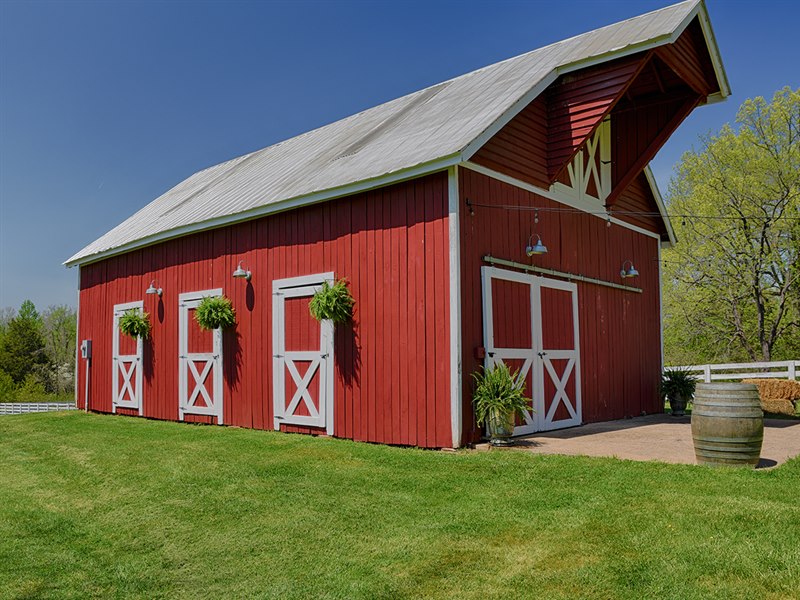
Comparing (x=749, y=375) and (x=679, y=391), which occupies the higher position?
(x=679, y=391)

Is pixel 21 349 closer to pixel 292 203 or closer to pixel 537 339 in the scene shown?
pixel 292 203

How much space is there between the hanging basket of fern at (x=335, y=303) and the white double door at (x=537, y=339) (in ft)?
5.88

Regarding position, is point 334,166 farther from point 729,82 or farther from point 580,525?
point 580,525

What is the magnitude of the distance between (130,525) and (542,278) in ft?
20.2

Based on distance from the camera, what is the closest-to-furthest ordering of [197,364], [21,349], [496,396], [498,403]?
[498,403] < [496,396] < [197,364] < [21,349]

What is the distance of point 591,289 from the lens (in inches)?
419

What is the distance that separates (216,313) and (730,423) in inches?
296

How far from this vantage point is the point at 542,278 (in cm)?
935

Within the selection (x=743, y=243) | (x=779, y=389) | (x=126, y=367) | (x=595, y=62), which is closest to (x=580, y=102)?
(x=595, y=62)

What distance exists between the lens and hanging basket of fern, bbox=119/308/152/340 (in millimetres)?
12828

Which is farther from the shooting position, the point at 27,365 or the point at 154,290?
the point at 27,365

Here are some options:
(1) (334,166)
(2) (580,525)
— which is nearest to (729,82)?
(1) (334,166)

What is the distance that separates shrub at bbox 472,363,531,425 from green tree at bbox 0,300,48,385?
132ft

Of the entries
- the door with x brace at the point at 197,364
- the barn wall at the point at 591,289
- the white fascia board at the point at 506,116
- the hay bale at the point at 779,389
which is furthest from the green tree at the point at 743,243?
the door with x brace at the point at 197,364
